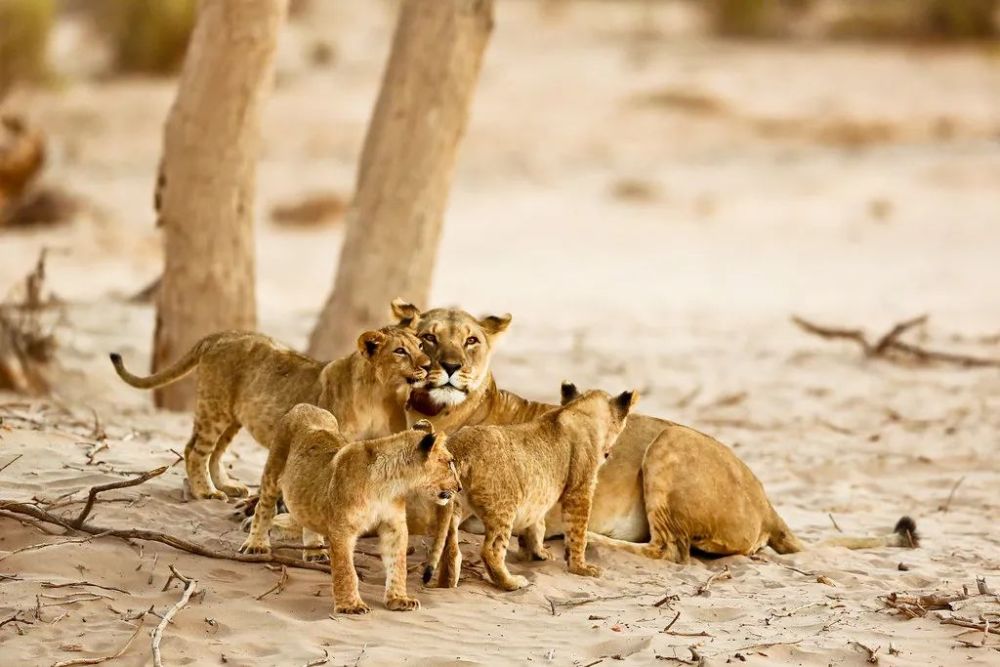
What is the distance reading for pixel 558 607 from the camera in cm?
571

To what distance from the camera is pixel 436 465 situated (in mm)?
5297

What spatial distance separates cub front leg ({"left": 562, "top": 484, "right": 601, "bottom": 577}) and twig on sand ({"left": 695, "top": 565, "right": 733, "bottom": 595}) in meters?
0.42

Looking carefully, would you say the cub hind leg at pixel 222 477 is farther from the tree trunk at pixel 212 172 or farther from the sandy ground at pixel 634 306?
the tree trunk at pixel 212 172

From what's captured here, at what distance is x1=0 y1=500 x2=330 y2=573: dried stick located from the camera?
18.6ft

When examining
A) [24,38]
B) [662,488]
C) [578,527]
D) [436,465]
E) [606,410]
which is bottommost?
[578,527]

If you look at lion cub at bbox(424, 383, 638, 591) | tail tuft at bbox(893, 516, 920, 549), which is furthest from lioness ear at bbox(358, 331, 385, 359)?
tail tuft at bbox(893, 516, 920, 549)

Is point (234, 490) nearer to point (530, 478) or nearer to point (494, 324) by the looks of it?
point (494, 324)

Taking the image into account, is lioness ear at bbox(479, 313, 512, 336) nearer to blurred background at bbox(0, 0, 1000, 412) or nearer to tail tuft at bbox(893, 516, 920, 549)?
tail tuft at bbox(893, 516, 920, 549)

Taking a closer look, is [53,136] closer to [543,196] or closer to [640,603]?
[543,196]

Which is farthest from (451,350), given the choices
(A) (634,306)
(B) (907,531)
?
(A) (634,306)

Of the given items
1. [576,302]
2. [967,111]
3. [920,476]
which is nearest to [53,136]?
[576,302]

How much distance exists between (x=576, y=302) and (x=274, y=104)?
919 centimetres

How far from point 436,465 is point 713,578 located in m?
1.58

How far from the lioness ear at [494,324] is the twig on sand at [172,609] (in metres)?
1.64
